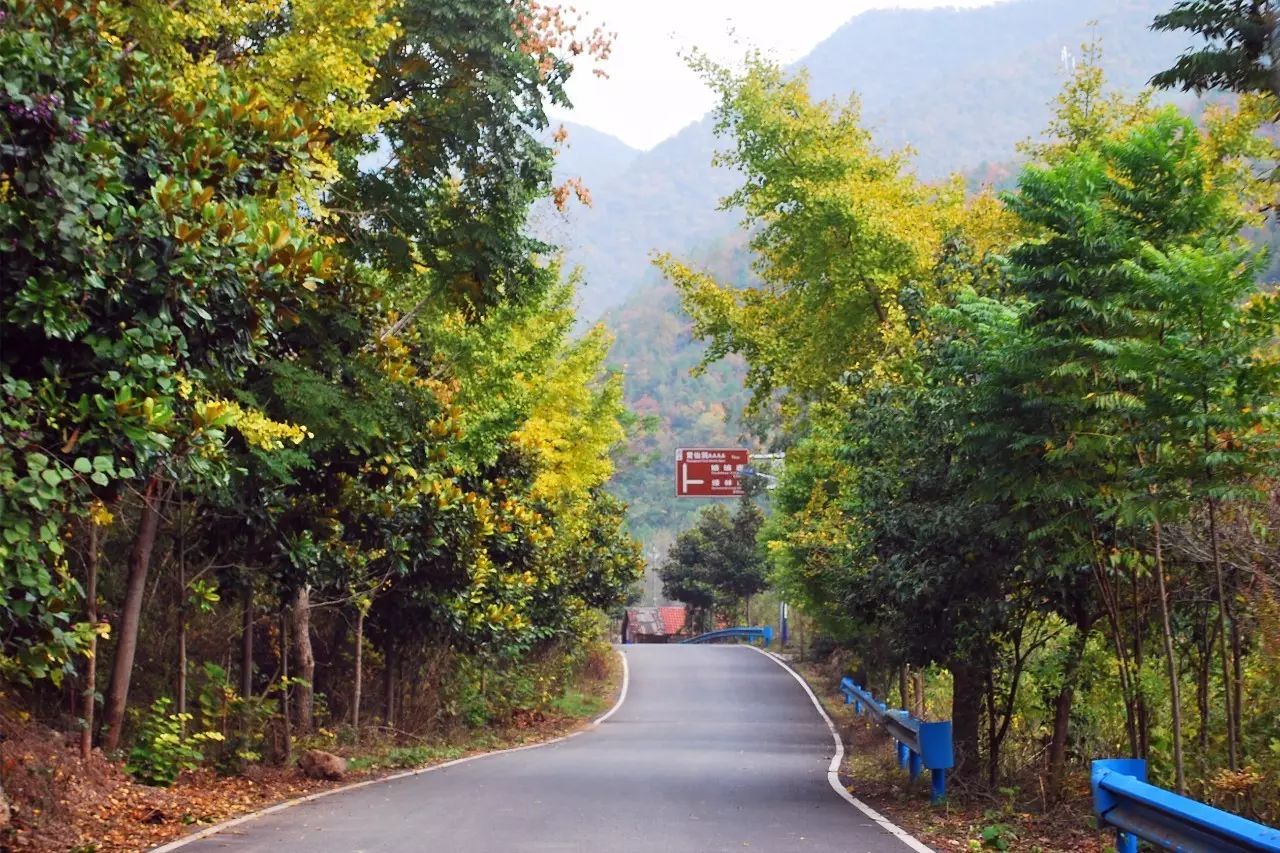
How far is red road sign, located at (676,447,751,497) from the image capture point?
44656mm

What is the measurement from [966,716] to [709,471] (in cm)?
2915

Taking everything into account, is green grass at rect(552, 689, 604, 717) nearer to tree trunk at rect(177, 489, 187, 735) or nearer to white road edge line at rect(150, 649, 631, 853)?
white road edge line at rect(150, 649, 631, 853)

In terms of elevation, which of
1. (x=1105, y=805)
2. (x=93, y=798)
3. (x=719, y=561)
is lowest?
(x=93, y=798)

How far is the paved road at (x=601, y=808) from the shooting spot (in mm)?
10516

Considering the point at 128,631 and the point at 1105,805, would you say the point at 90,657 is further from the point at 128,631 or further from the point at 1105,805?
the point at 1105,805

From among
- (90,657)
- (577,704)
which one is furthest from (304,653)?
(577,704)

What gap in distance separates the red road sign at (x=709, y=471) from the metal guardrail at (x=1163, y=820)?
1368 inches

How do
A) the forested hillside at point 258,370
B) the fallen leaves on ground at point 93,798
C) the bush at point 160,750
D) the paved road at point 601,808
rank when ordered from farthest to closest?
the bush at point 160,750 < the paved road at point 601,808 < the fallen leaves on ground at point 93,798 < the forested hillside at point 258,370

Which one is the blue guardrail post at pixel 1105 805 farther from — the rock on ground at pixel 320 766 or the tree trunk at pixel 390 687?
the tree trunk at pixel 390 687

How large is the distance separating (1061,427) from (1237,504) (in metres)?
1.52

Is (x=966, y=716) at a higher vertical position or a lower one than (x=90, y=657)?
lower

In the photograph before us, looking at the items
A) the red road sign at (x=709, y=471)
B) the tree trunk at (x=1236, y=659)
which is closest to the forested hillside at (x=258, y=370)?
the tree trunk at (x=1236, y=659)

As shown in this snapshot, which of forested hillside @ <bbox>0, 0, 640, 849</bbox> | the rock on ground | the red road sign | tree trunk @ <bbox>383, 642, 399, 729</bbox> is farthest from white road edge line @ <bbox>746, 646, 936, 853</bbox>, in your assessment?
the red road sign

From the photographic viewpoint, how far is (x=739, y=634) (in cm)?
6775
